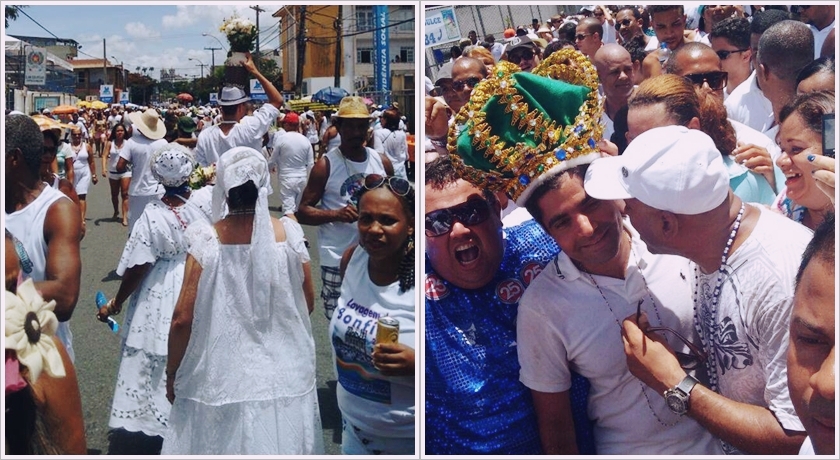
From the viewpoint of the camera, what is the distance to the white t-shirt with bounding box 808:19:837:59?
7.66 feet

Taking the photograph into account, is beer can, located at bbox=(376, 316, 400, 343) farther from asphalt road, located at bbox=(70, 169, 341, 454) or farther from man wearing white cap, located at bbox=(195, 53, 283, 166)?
man wearing white cap, located at bbox=(195, 53, 283, 166)

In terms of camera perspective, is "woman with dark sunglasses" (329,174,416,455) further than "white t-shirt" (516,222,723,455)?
Yes

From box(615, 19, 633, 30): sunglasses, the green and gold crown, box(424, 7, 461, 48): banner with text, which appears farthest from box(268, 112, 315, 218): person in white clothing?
box(615, 19, 633, 30): sunglasses

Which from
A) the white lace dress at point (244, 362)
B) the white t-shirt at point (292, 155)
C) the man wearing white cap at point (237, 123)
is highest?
the man wearing white cap at point (237, 123)

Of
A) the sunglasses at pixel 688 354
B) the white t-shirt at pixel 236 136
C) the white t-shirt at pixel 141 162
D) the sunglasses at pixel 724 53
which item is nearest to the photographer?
the sunglasses at pixel 688 354

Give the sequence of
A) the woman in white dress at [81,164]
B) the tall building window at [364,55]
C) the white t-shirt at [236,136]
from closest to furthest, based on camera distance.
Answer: the tall building window at [364,55] < the white t-shirt at [236,136] < the woman in white dress at [81,164]

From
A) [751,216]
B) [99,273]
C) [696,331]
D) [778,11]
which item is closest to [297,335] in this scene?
[99,273]

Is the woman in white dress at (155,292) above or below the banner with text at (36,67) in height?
below

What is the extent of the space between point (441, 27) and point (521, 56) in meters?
0.34

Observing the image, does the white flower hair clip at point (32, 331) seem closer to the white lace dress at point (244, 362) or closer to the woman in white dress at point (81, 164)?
the white lace dress at point (244, 362)

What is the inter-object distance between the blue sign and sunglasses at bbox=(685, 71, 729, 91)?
96cm

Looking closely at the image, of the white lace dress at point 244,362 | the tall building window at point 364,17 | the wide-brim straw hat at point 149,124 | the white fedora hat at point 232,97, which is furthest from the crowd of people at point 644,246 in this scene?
the wide-brim straw hat at point 149,124

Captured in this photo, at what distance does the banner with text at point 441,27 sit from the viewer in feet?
8.32

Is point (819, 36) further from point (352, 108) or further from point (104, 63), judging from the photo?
point (104, 63)
